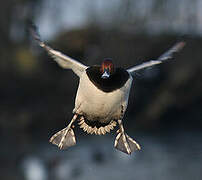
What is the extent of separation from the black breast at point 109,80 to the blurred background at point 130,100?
599 inches

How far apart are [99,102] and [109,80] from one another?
0.32 metres

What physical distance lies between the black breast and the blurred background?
15.2 m

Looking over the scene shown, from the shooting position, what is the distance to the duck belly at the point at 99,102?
6.36 meters

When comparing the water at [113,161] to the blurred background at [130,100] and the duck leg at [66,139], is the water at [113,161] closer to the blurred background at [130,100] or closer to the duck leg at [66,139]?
the blurred background at [130,100]

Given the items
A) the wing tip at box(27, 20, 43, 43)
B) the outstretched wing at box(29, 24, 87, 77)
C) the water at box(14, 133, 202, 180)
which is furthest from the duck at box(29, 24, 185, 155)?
the water at box(14, 133, 202, 180)

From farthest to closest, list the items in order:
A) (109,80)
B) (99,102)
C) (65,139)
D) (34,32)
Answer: (34,32)
(65,139)
(99,102)
(109,80)

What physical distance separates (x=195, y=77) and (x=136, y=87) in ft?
9.98

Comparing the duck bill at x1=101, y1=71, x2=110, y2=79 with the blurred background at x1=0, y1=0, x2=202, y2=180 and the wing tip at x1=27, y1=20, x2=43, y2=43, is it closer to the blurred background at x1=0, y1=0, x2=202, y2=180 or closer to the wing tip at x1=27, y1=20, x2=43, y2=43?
the wing tip at x1=27, y1=20, x2=43, y2=43

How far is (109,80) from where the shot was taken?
6.32 meters

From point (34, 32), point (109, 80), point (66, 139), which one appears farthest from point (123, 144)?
point (34, 32)

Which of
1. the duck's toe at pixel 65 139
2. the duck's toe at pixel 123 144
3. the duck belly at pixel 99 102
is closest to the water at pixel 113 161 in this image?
the duck's toe at pixel 123 144

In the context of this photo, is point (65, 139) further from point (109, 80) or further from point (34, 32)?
point (34, 32)

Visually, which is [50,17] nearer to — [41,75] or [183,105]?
[41,75]

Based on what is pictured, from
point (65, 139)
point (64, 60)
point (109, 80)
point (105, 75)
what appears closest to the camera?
point (105, 75)
